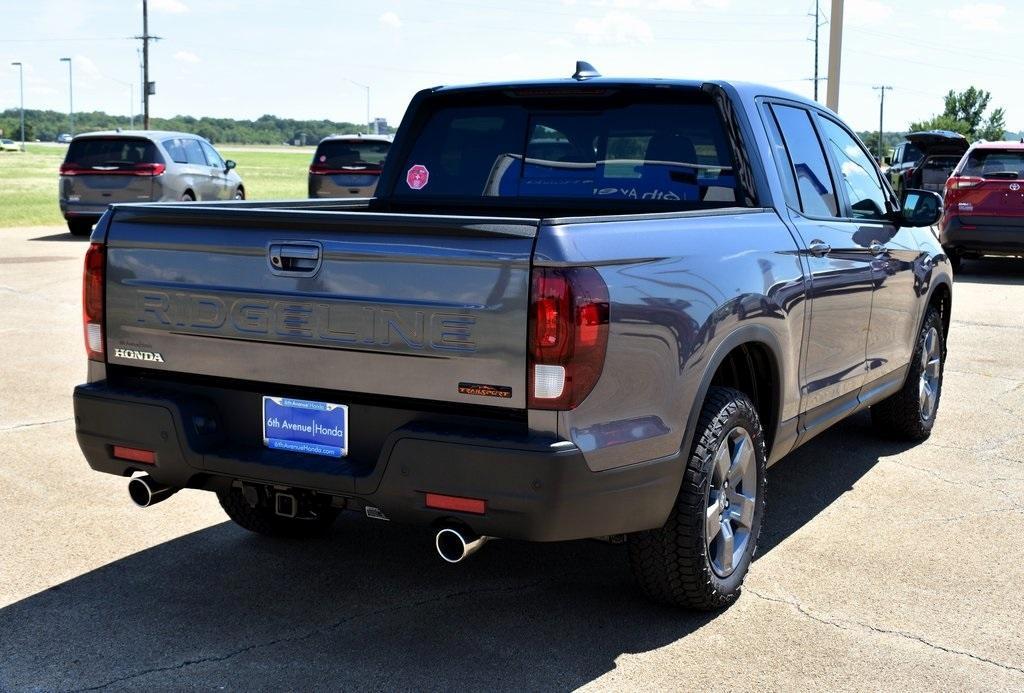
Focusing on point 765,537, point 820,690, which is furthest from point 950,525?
point 820,690

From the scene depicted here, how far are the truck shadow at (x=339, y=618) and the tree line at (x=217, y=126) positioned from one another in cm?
14911

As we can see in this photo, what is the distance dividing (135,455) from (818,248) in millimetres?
2781

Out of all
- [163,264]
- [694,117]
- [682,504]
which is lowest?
[682,504]

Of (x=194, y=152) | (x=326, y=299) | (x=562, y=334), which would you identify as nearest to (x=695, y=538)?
(x=562, y=334)

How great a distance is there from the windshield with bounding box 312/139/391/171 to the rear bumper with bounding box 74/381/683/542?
18677 mm

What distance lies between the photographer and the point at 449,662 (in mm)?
3906

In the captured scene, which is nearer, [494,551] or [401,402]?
[401,402]

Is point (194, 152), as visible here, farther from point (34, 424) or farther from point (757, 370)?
point (757, 370)

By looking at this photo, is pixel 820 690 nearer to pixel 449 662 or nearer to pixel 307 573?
pixel 449 662

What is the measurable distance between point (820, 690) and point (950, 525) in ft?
6.60

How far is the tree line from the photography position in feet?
530

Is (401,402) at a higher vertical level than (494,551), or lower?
higher

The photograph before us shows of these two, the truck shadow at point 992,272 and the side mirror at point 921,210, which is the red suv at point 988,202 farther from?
the side mirror at point 921,210

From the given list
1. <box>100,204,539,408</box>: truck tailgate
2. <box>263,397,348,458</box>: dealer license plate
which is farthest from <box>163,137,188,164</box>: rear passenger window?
<box>263,397,348,458</box>: dealer license plate
